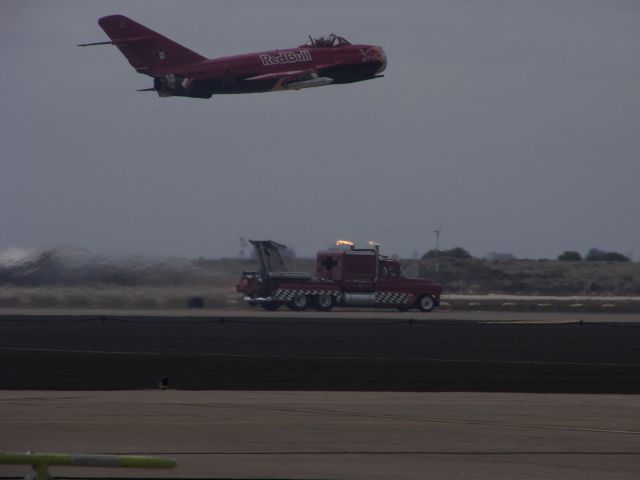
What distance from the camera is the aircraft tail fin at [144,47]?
1863 inches

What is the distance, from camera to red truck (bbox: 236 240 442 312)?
56375 mm

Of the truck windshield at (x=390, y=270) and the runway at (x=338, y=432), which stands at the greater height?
the truck windshield at (x=390, y=270)

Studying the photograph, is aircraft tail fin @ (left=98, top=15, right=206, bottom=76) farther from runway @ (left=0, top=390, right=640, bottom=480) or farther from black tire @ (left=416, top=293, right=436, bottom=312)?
runway @ (left=0, top=390, right=640, bottom=480)

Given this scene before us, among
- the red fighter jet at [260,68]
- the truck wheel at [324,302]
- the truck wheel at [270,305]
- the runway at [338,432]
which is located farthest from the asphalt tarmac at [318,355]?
the truck wheel at [270,305]

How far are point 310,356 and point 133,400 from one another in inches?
396

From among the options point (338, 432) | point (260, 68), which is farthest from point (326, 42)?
point (338, 432)

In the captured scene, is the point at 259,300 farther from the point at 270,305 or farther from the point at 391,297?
the point at 391,297

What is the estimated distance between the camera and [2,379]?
2016 cm

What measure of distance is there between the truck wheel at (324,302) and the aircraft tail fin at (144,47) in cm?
1435

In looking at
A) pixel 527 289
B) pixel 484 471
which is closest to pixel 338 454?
pixel 484 471

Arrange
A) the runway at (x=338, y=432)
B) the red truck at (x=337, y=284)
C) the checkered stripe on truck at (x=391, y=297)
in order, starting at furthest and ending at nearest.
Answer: the checkered stripe on truck at (x=391, y=297) → the red truck at (x=337, y=284) → the runway at (x=338, y=432)

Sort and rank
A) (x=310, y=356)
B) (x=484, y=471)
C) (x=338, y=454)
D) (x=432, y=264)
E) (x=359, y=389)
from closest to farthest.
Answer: (x=484, y=471) < (x=338, y=454) < (x=359, y=389) < (x=310, y=356) < (x=432, y=264)

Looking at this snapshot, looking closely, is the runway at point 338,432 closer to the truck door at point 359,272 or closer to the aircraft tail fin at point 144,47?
the aircraft tail fin at point 144,47

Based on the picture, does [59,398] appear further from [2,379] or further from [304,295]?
[304,295]
